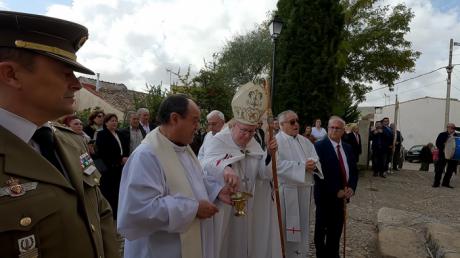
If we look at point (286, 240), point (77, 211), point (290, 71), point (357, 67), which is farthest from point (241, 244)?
point (357, 67)

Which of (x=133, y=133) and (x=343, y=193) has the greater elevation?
(x=133, y=133)

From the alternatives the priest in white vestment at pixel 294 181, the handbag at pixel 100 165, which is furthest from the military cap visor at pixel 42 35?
the handbag at pixel 100 165

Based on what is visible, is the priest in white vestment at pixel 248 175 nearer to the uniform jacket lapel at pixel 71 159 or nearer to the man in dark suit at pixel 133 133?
the uniform jacket lapel at pixel 71 159

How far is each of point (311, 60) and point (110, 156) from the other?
968 centimetres

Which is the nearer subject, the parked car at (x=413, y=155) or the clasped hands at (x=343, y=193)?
the clasped hands at (x=343, y=193)

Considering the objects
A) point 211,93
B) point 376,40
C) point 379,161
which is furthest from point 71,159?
point 376,40

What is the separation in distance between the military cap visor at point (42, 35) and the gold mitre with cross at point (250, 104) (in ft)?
8.12

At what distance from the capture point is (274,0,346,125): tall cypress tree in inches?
549

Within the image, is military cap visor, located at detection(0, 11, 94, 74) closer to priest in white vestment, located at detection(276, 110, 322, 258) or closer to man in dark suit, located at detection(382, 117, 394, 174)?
priest in white vestment, located at detection(276, 110, 322, 258)

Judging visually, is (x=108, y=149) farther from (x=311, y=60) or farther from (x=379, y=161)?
(x=379, y=161)

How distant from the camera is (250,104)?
4.02m

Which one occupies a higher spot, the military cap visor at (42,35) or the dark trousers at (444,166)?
the military cap visor at (42,35)

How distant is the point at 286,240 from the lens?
4.81m

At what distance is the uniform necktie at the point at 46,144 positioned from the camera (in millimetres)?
1547
